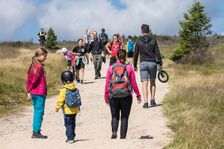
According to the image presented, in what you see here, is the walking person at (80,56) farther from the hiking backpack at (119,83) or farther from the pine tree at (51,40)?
the pine tree at (51,40)

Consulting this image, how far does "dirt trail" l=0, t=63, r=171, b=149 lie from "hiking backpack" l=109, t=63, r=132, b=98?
2.62 feet

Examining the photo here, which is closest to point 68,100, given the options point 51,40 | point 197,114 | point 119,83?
point 119,83

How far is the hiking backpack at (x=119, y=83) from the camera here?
28.2ft

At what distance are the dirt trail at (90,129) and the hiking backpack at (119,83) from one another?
2.62 feet

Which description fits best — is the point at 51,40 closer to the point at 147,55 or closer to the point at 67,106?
the point at 147,55

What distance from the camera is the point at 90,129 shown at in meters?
10.8

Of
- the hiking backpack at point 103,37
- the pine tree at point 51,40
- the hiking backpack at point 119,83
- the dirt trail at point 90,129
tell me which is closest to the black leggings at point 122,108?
the hiking backpack at point 119,83

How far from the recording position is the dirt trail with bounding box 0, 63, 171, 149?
838 centimetres

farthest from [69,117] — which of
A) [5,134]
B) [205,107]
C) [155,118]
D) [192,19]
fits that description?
[192,19]

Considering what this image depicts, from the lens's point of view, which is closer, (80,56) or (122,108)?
(122,108)

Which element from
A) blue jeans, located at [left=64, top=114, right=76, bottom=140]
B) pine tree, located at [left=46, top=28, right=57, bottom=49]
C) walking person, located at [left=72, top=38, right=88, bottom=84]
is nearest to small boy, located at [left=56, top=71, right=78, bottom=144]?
blue jeans, located at [left=64, top=114, right=76, bottom=140]

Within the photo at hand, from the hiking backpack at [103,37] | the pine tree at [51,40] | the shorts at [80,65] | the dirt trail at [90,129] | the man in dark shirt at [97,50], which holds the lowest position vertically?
the dirt trail at [90,129]

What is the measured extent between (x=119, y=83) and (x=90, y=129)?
244 centimetres

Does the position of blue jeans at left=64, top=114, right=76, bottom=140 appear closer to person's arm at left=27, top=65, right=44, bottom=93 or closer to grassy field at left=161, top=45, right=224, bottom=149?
person's arm at left=27, top=65, right=44, bottom=93
